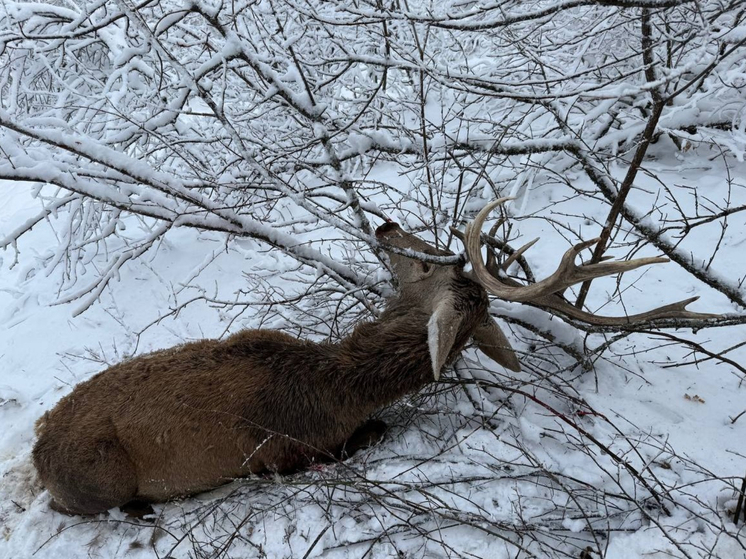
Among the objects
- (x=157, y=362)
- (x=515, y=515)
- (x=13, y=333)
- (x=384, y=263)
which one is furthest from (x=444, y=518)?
(x=13, y=333)

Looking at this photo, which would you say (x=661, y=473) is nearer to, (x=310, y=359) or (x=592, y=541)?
(x=592, y=541)

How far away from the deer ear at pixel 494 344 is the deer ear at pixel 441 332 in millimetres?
475

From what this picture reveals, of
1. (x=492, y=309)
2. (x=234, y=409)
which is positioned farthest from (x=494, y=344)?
(x=234, y=409)

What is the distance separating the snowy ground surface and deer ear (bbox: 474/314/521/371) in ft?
0.43

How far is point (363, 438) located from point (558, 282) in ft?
5.65

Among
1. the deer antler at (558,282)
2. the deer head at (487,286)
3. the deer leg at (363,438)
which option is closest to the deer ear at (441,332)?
the deer head at (487,286)

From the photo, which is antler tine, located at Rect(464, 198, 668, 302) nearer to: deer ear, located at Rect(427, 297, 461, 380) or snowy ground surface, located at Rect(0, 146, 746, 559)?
deer ear, located at Rect(427, 297, 461, 380)

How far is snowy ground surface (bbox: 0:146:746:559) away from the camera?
8.81 ft

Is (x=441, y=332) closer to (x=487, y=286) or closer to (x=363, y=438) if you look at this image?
(x=487, y=286)

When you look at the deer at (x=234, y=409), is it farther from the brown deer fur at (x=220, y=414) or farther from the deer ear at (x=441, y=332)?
the deer ear at (x=441, y=332)

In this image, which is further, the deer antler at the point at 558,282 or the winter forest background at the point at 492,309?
the winter forest background at the point at 492,309

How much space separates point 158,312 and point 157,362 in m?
2.64

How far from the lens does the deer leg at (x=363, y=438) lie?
3.56 m

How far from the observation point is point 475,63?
18.0 ft
